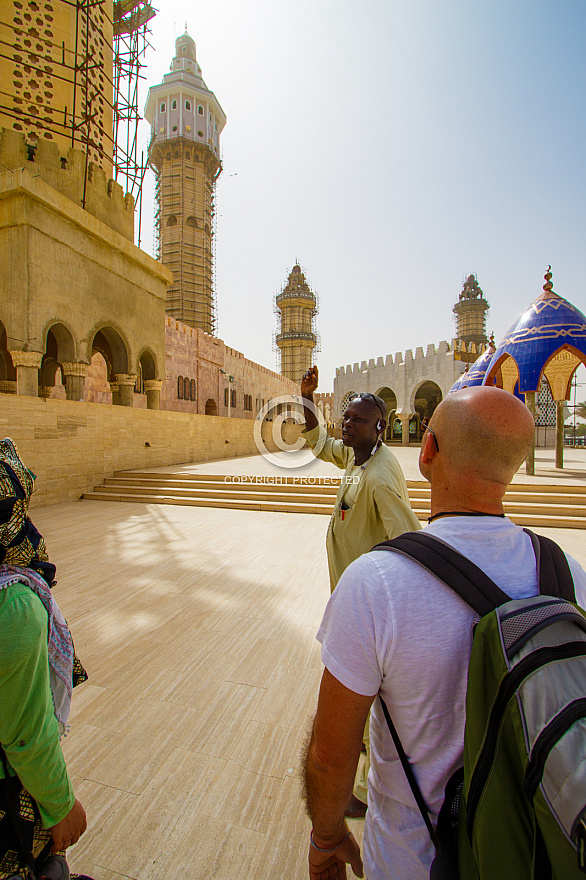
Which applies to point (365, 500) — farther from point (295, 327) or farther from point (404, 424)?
point (295, 327)

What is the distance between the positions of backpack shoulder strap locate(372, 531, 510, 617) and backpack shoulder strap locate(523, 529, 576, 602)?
9 centimetres

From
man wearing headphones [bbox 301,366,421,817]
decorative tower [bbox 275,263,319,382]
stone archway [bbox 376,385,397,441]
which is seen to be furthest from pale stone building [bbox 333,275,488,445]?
decorative tower [bbox 275,263,319,382]

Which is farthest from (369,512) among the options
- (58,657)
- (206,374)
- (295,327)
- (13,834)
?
(295,327)

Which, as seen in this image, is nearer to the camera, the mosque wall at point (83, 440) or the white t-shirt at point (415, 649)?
the white t-shirt at point (415, 649)

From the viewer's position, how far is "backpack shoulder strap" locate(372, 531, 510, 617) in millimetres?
682

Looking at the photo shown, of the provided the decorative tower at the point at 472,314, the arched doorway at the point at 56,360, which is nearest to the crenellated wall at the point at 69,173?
the arched doorway at the point at 56,360

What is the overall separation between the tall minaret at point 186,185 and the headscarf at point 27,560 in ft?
93.1

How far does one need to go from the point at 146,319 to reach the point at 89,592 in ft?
36.5

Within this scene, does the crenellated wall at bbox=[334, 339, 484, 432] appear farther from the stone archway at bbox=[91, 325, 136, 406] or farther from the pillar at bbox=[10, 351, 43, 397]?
the pillar at bbox=[10, 351, 43, 397]

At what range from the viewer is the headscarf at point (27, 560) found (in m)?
1.06

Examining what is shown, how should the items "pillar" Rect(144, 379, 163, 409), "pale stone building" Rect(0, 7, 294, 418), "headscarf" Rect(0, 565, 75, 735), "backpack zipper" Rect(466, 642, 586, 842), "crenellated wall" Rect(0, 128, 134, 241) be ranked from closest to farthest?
"backpack zipper" Rect(466, 642, 586, 842)
"headscarf" Rect(0, 565, 75, 735)
"pale stone building" Rect(0, 7, 294, 418)
"crenellated wall" Rect(0, 128, 134, 241)
"pillar" Rect(144, 379, 163, 409)

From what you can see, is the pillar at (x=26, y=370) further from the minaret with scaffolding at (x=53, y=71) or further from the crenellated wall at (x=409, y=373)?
the crenellated wall at (x=409, y=373)

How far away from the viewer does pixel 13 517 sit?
42.1 inches

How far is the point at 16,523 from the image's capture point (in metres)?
1.08
